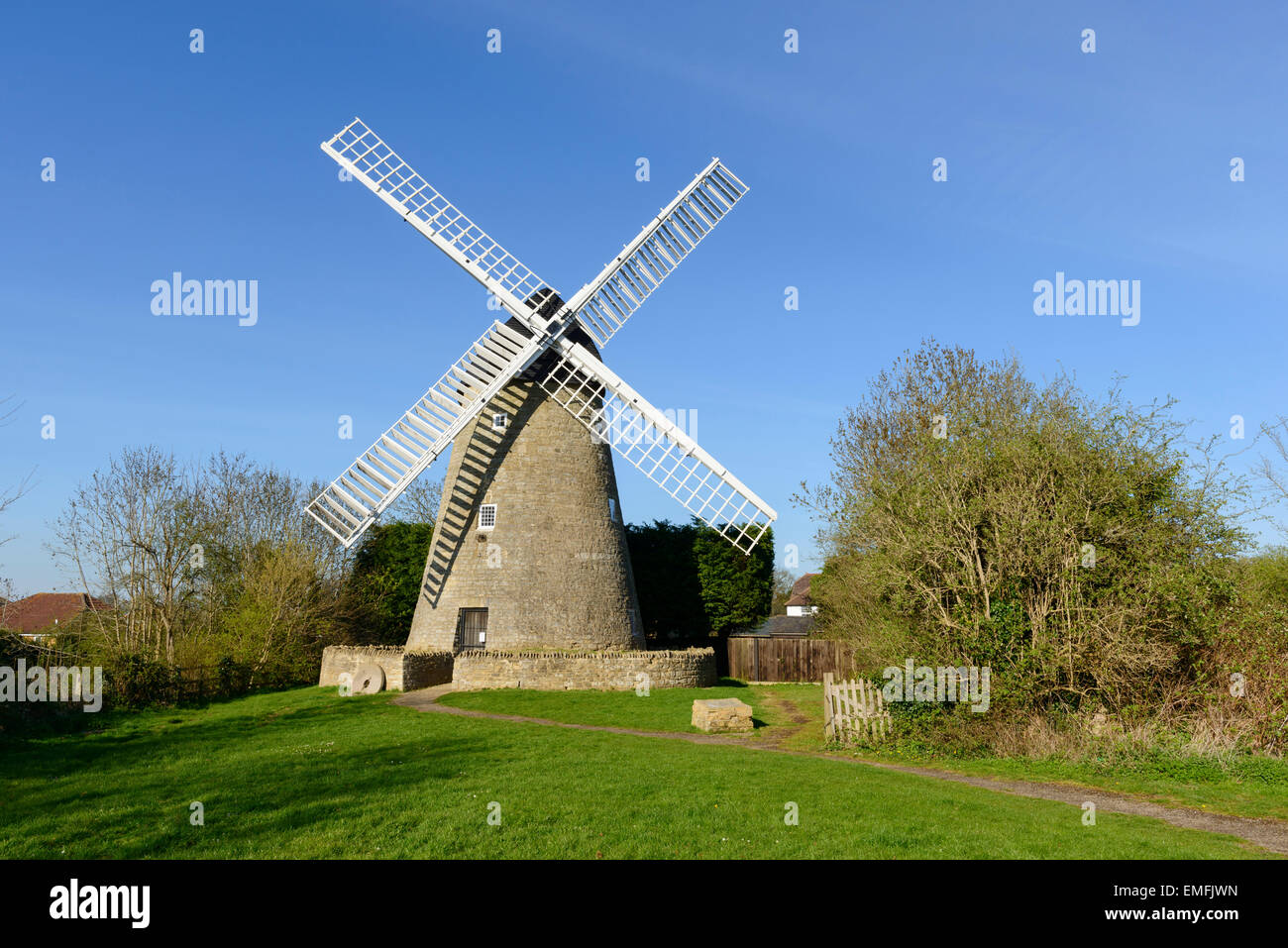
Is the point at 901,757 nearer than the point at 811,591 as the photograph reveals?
Yes

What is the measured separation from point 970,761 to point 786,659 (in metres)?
15.6

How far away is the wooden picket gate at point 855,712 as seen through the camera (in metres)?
14.2

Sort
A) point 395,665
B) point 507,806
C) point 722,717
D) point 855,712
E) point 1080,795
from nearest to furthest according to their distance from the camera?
point 507,806 < point 1080,795 < point 855,712 < point 722,717 < point 395,665

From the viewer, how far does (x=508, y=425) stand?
23.3 metres

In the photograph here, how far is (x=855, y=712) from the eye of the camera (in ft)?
47.5

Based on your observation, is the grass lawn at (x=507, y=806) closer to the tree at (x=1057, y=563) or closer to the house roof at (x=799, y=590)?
the tree at (x=1057, y=563)

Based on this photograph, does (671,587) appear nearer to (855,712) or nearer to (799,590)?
(855,712)

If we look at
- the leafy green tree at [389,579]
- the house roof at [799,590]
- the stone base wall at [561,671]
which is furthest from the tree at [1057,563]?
the house roof at [799,590]

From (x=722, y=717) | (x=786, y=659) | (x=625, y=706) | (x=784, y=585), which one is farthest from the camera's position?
(x=784, y=585)

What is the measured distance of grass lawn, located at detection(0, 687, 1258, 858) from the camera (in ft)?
23.5

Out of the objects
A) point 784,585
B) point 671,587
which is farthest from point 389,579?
point 784,585
